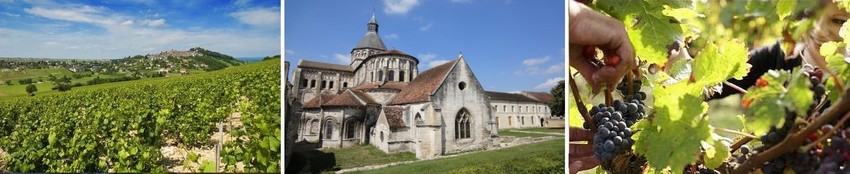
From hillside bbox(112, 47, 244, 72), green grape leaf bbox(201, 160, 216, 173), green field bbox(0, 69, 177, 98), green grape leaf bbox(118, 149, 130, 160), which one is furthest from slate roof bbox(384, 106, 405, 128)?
green field bbox(0, 69, 177, 98)

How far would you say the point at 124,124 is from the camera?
12.6 feet

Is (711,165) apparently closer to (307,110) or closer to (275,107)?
(307,110)

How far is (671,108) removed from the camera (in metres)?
1.00

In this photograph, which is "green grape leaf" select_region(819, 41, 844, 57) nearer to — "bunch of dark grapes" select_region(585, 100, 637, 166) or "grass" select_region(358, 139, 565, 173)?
"bunch of dark grapes" select_region(585, 100, 637, 166)

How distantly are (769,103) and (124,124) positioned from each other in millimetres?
3784

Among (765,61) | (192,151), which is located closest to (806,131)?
(765,61)

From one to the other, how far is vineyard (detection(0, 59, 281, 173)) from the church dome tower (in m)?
1.46

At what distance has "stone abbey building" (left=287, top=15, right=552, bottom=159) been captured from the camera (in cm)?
190

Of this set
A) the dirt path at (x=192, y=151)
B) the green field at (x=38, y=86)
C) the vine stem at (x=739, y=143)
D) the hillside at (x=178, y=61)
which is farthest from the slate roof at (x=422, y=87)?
the green field at (x=38, y=86)

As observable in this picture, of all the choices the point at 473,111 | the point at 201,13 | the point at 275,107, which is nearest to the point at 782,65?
the point at 473,111

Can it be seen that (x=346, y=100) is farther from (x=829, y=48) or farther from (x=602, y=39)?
(x=829, y=48)

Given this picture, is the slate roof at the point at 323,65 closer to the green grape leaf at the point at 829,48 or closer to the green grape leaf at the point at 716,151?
the green grape leaf at the point at 716,151

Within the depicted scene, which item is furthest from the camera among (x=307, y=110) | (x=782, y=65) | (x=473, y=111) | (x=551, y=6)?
(x=473, y=111)

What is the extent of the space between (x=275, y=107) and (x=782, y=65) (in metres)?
2.57
